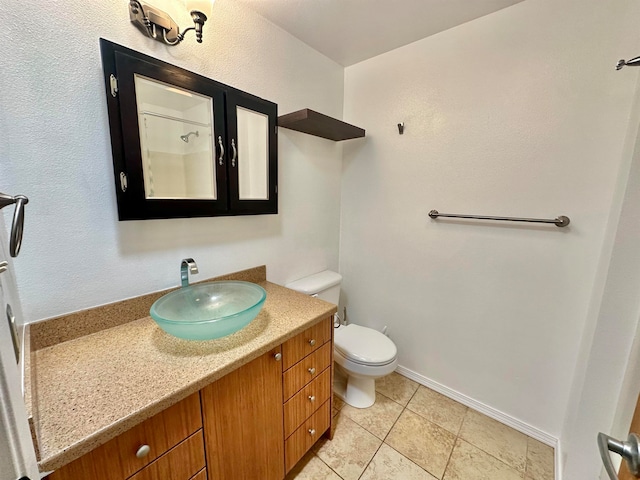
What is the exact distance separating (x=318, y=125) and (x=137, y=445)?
1561 mm

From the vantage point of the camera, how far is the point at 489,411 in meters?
1.60

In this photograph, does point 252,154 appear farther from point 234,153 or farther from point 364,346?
point 364,346

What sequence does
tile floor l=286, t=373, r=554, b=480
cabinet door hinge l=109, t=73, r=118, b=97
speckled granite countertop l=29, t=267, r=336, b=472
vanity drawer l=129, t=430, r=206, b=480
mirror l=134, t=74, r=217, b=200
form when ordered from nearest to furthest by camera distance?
speckled granite countertop l=29, t=267, r=336, b=472
vanity drawer l=129, t=430, r=206, b=480
cabinet door hinge l=109, t=73, r=118, b=97
mirror l=134, t=74, r=217, b=200
tile floor l=286, t=373, r=554, b=480

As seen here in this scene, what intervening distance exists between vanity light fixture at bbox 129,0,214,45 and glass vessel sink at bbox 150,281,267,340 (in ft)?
3.43

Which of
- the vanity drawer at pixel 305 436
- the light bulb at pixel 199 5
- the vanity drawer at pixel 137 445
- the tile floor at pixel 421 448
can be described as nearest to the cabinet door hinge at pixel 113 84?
the light bulb at pixel 199 5

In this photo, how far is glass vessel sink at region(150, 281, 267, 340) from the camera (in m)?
0.89

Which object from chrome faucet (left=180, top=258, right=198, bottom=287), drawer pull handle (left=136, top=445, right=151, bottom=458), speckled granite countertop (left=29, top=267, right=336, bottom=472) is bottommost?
drawer pull handle (left=136, top=445, right=151, bottom=458)

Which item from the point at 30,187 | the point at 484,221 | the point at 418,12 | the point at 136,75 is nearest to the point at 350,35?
the point at 418,12

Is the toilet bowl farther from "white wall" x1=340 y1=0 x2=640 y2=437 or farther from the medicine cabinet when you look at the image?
the medicine cabinet

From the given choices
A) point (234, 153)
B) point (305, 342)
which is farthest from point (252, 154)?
point (305, 342)

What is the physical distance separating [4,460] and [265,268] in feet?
4.17

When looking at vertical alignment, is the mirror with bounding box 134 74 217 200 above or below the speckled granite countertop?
above

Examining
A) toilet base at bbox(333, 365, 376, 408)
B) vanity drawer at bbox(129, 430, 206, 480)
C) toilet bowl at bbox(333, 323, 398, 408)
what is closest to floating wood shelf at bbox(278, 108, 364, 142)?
toilet bowl at bbox(333, 323, 398, 408)

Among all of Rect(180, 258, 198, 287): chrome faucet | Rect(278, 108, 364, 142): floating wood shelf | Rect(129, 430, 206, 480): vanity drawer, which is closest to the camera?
Rect(129, 430, 206, 480): vanity drawer
